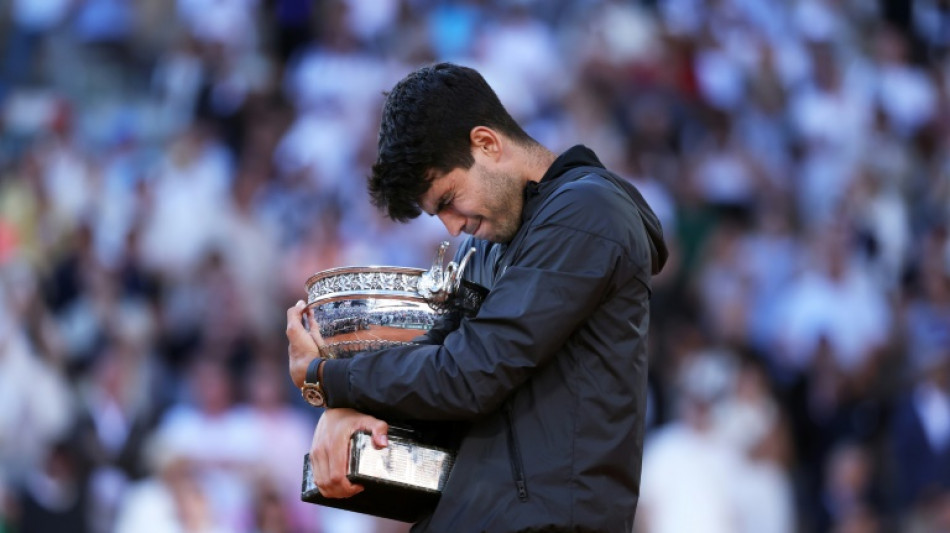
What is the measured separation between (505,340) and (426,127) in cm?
60

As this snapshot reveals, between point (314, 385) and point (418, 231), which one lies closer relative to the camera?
point (314, 385)

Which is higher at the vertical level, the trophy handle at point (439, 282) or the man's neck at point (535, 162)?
the man's neck at point (535, 162)

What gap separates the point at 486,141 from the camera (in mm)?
4051

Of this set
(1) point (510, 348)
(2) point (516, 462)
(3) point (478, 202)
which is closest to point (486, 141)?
(3) point (478, 202)

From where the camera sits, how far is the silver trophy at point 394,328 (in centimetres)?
396

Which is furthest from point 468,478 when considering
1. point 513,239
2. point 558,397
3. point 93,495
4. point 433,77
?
point 93,495

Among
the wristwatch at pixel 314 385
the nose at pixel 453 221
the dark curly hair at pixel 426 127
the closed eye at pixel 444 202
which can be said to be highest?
the dark curly hair at pixel 426 127

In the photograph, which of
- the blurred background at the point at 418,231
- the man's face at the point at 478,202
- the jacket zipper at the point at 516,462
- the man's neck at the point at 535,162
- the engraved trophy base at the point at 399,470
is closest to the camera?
the jacket zipper at the point at 516,462

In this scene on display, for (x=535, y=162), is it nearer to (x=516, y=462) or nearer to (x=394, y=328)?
(x=394, y=328)

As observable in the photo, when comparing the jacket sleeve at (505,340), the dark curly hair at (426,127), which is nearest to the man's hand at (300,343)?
the jacket sleeve at (505,340)

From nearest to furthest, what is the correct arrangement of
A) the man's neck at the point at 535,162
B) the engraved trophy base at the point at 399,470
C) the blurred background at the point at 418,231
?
the engraved trophy base at the point at 399,470 < the man's neck at the point at 535,162 < the blurred background at the point at 418,231

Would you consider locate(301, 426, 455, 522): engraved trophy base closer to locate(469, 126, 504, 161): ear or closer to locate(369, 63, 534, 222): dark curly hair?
locate(369, 63, 534, 222): dark curly hair

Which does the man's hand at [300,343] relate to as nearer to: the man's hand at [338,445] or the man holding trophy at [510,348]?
the man holding trophy at [510,348]

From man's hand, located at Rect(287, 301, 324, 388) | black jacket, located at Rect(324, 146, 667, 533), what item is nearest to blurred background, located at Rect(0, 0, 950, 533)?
man's hand, located at Rect(287, 301, 324, 388)
